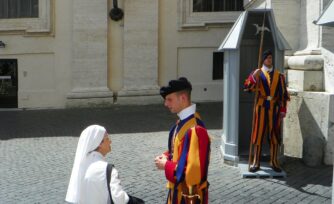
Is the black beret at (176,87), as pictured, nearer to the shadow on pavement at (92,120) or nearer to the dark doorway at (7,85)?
the shadow on pavement at (92,120)

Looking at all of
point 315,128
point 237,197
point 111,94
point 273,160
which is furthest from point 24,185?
point 111,94

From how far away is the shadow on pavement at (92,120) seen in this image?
12.0 m

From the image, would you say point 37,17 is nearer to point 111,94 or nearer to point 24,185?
point 111,94

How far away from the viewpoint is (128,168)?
8273mm

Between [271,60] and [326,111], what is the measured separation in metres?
1.35

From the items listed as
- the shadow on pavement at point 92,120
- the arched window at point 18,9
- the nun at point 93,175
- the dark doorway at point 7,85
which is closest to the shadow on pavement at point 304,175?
the shadow on pavement at point 92,120

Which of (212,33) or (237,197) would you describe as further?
(212,33)

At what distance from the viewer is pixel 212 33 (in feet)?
55.7

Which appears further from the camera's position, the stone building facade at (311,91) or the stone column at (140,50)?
the stone column at (140,50)

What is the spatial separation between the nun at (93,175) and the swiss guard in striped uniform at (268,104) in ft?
14.1

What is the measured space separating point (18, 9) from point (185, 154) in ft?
46.0

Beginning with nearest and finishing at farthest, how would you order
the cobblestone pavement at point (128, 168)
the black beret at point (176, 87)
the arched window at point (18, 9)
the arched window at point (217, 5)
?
the black beret at point (176, 87) < the cobblestone pavement at point (128, 168) < the arched window at point (18, 9) < the arched window at point (217, 5)

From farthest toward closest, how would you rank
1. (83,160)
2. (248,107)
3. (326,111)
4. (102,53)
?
(102,53)
(248,107)
(326,111)
(83,160)

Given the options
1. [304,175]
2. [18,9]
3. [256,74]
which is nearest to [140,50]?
[18,9]
